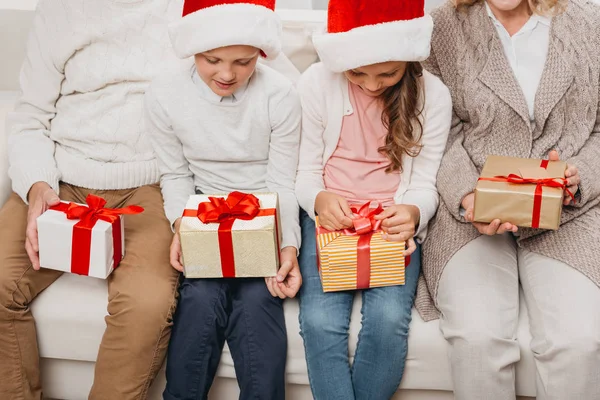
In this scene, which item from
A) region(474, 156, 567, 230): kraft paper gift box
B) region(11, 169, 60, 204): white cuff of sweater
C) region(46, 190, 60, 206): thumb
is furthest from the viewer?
region(11, 169, 60, 204): white cuff of sweater

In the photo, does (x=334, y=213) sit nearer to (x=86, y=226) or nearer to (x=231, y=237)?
(x=231, y=237)

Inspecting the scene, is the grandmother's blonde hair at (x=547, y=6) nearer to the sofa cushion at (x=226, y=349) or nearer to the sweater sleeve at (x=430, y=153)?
the sweater sleeve at (x=430, y=153)

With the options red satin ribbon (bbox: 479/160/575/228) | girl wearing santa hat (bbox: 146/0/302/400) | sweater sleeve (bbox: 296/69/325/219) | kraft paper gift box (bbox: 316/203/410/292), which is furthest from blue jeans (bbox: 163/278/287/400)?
red satin ribbon (bbox: 479/160/575/228)

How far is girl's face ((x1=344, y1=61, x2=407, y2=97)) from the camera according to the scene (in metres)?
1.69

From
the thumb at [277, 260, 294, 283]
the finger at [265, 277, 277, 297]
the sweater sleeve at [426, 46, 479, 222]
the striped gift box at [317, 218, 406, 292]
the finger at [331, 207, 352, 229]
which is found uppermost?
the sweater sleeve at [426, 46, 479, 222]

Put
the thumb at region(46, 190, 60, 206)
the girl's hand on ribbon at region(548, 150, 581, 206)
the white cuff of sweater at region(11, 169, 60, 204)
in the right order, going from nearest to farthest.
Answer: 1. the girl's hand on ribbon at region(548, 150, 581, 206)
2. the thumb at region(46, 190, 60, 206)
3. the white cuff of sweater at region(11, 169, 60, 204)

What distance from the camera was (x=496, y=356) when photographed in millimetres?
1606

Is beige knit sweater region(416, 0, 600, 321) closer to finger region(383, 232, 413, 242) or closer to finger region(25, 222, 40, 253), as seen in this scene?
finger region(383, 232, 413, 242)

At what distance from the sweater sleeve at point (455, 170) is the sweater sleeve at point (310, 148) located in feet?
1.02

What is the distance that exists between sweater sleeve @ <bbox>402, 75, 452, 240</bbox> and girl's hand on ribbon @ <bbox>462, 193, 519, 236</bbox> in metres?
0.10

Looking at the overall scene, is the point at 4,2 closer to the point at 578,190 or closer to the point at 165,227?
the point at 165,227

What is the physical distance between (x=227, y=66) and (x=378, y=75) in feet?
1.16

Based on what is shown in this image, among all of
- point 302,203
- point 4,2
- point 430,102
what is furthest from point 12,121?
point 430,102

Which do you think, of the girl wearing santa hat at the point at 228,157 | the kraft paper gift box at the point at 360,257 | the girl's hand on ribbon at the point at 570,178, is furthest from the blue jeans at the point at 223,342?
the girl's hand on ribbon at the point at 570,178
